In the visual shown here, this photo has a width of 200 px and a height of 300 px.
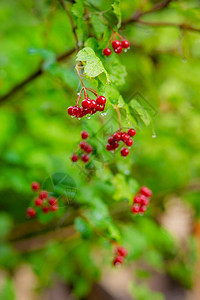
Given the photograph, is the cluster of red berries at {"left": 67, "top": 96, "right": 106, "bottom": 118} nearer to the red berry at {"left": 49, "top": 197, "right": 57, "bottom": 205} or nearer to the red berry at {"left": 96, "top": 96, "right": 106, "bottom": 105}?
the red berry at {"left": 96, "top": 96, "right": 106, "bottom": 105}

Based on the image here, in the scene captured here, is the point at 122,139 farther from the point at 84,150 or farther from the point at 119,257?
the point at 119,257

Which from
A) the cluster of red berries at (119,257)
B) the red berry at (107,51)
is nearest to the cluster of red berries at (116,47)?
the red berry at (107,51)

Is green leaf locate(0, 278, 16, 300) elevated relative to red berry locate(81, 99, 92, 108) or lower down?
lower down

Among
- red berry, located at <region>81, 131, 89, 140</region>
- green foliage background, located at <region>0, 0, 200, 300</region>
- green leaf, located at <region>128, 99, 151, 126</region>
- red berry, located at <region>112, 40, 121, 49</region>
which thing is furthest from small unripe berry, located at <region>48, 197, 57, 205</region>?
red berry, located at <region>112, 40, 121, 49</region>

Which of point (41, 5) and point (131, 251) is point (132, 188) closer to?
point (131, 251)

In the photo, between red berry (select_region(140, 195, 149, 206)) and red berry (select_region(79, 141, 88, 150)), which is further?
red berry (select_region(140, 195, 149, 206))

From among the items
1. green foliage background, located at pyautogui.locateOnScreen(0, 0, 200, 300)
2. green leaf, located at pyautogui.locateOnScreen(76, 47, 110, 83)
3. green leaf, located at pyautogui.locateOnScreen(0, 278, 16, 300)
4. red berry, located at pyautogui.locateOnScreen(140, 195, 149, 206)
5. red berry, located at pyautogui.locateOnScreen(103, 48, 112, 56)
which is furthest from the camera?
green leaf, located at pyautogui.locateOnScreen(0, 278, 16, 300)

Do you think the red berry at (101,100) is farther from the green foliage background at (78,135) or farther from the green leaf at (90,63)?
the green foliage background at (78,135)

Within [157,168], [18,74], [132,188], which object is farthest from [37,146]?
[132,188]

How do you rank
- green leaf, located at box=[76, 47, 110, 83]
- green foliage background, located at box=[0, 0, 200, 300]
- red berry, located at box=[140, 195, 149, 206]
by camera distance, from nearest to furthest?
green leaf, located at box=[76, 47, 110, 83], red berry, located at box=[140, 195, 149, 206], green foliage background, located at box=[0, 0, 200, 300]

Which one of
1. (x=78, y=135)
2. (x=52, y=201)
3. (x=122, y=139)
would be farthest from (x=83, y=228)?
(x=78, y=135)
